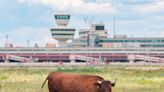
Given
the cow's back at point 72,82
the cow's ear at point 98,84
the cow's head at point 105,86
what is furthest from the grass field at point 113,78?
the cow's head at point 105,86

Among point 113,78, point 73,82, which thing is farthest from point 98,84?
point 113,78

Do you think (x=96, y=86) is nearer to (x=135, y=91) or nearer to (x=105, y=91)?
(x=105, y=91)

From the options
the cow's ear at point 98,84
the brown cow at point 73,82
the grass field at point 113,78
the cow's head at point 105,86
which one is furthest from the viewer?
the grass field at point 113,78

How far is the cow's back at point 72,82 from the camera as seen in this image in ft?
67.4

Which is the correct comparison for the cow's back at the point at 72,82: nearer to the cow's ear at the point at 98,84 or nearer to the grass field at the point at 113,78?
the cow's ear at the point at 98,84

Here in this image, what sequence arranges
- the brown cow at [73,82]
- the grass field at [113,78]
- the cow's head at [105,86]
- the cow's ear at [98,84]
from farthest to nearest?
the grass field at [113,78], the brown cow at [73,82], the cow's ear at [98,84], the cow's head at [105,86]

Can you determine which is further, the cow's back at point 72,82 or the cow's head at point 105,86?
the cow's back at point 72,82

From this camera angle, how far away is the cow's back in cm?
2055

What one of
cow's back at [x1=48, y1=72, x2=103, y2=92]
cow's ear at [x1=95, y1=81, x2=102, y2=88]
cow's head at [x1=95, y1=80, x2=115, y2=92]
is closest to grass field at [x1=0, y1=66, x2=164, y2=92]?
Result: cow's back at [x1=48, y1=72, x2=103, y2=92]

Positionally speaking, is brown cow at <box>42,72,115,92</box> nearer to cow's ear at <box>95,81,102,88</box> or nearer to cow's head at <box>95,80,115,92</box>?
cow's ear at <box>95,81,102,88</box>

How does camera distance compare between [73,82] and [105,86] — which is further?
[73,82]

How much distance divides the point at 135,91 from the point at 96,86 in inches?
608

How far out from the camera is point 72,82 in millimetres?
21047

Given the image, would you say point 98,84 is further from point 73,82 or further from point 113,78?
point 113,78
